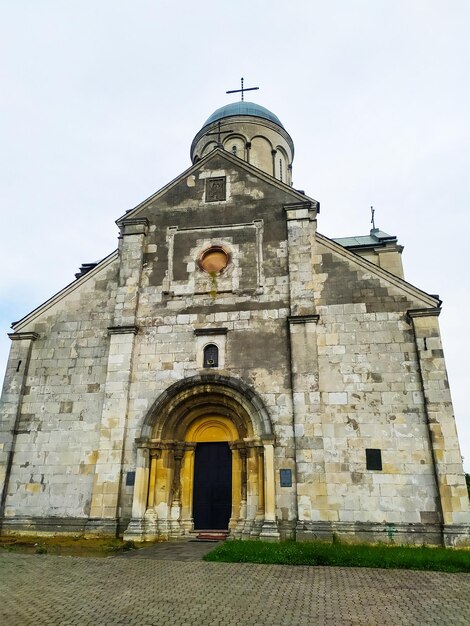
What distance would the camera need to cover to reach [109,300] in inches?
629

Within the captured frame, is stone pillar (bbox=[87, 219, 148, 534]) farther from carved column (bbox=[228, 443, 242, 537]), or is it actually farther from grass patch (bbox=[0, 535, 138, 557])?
carved column (bbox=[228, 443, 242, 537])

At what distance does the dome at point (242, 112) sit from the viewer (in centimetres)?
2545

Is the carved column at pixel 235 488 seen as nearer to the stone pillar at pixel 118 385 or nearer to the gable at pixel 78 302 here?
the stone pillar at pixel 118 385

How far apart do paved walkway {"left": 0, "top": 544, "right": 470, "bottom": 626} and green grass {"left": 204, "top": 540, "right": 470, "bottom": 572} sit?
40 centimetres

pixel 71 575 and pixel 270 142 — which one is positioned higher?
pixel 270 142

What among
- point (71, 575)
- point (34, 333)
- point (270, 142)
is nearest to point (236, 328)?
point (34, 333)

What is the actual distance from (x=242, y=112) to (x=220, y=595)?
23.4 meters

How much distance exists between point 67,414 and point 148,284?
15.6ft

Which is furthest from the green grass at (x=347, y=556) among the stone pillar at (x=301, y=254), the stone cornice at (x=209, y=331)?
the stone pillar at (x=301, y=254)

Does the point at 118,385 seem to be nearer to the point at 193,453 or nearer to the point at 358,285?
the point at 193,453

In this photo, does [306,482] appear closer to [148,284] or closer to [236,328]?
[236,328]

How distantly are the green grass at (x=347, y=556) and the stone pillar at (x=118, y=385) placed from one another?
3897mm

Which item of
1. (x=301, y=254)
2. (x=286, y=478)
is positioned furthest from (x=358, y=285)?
(x=286, y=478)

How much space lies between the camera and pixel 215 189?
16.8 metres
